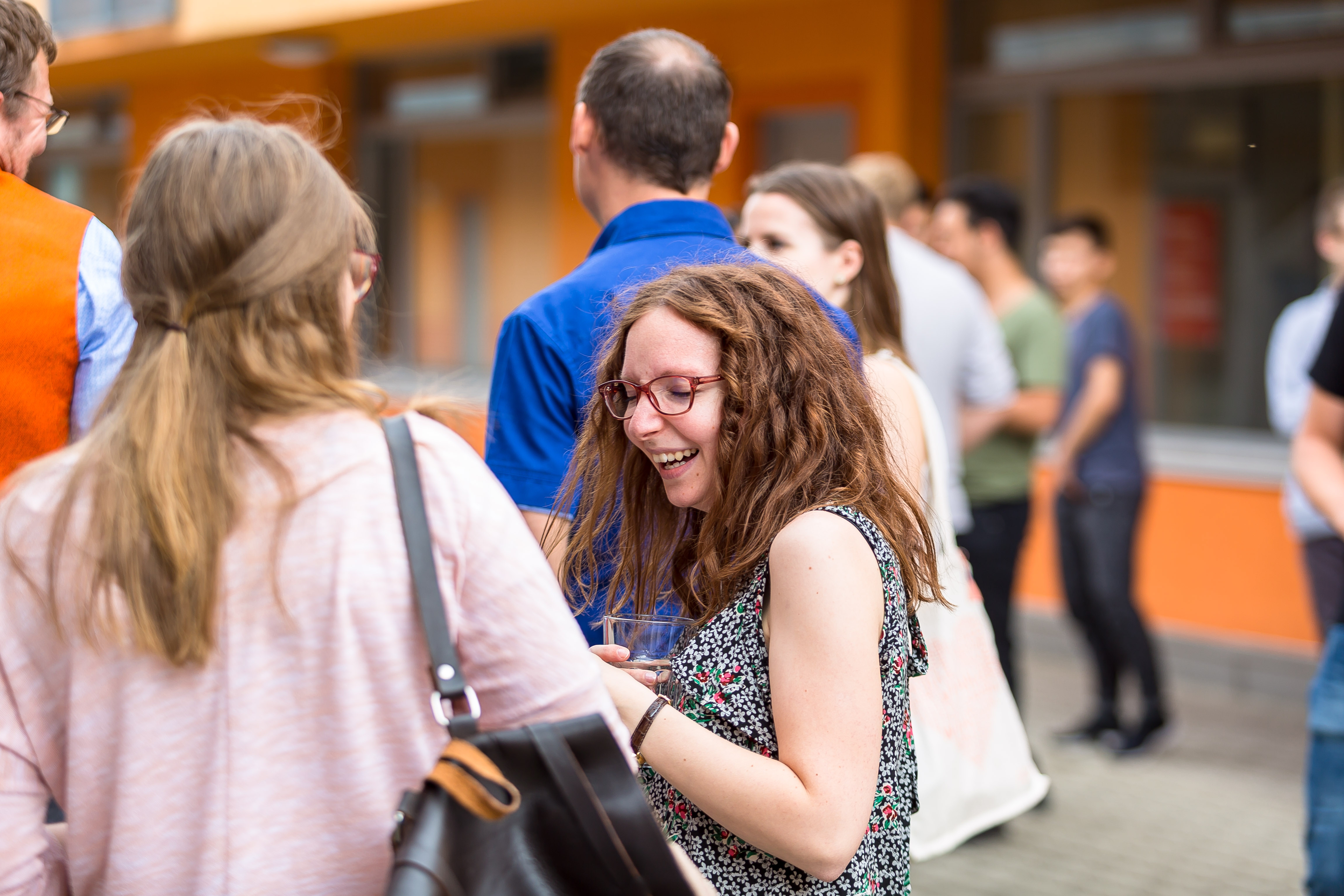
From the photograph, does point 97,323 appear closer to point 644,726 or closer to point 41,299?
point 41,299

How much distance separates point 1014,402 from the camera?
4629mm

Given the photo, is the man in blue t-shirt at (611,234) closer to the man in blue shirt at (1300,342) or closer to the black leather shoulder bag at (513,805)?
the black leather shoulder bag at (513,805)

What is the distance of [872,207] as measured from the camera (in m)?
3.03

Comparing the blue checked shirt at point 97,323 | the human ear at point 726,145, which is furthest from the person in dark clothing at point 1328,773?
the blue checked shirt at point 97,323

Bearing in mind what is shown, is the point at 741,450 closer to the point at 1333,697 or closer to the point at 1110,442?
the point at 1333,697

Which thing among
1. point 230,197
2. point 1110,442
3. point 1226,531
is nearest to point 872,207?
point 230,197

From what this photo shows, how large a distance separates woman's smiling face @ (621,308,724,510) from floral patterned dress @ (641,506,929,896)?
0.60 ft

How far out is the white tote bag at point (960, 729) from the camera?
96.3 inches

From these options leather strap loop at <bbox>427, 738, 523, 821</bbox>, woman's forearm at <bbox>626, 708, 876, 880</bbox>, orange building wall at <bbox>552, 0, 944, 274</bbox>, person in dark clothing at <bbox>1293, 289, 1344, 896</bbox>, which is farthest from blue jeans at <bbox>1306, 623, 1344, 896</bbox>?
orange building wall at <bbox>552, 0, 944, 274</bbox>

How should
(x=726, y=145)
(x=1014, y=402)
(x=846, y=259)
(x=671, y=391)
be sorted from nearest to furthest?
(x=671, y=391) < (x=726, y=145) < (x=846, y=259) < (x=1014, y=402)

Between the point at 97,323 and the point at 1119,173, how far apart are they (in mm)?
6516

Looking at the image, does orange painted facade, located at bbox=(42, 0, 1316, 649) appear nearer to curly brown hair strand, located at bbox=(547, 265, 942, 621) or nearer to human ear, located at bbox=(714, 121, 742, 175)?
human ear, located at bbox=(714, 121, 742, 175)

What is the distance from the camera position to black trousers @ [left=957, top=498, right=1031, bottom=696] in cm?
464

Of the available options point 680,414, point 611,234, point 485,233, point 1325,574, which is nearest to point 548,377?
point 611,234
